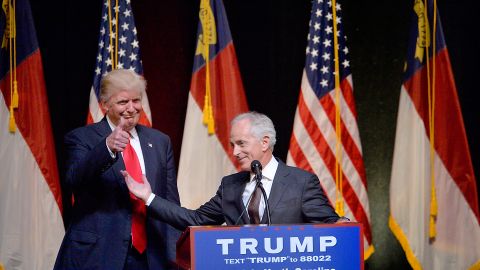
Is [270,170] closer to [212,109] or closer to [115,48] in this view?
[212,109]

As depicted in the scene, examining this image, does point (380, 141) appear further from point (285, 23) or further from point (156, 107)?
point (156, 107)

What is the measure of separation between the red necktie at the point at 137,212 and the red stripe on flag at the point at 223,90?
4.74ft

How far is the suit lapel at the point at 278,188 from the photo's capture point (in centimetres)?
266

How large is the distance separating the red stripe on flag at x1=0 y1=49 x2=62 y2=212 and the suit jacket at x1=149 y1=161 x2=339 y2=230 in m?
1.48

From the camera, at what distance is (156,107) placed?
4.80 metres

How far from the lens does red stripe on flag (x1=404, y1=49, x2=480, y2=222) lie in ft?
14.0

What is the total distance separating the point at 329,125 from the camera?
4.36 meters

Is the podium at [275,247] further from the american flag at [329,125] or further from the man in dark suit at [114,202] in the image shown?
the american flag at [329,125]

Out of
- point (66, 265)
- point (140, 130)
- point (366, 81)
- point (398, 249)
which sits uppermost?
point (366, 81)

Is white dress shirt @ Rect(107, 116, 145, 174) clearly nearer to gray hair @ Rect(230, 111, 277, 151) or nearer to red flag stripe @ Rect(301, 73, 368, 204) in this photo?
gray hair @ Rect(230, 111, 277, 151)

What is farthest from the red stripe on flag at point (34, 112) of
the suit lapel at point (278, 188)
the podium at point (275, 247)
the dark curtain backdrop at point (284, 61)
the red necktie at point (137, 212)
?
the podium at point (275, 247)

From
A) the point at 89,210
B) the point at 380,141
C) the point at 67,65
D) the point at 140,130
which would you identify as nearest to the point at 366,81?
the point at 380,141

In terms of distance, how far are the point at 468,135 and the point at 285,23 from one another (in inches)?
60.1

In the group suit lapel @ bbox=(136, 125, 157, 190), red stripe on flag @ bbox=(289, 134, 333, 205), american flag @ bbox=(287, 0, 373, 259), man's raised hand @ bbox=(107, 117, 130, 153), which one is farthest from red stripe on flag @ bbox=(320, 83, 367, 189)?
man's raised hand @ bbox=(107, 117, 130, 153)
